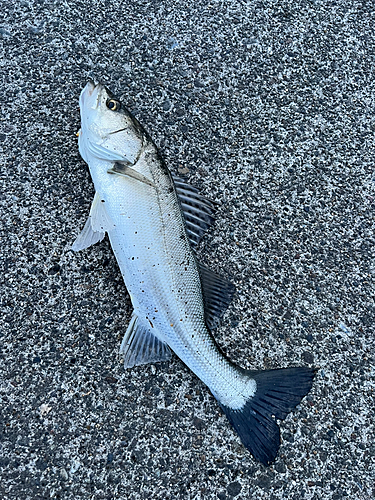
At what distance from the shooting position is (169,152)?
2.56 metres

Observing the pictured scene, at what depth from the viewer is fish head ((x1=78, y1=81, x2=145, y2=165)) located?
7.04ft

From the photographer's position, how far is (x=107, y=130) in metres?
2.16

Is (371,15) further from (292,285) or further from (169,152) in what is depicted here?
(292,285)

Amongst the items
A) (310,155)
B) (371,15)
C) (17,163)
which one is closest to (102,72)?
(17,163)

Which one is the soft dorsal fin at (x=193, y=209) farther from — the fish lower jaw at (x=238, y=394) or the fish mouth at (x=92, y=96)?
the fish lower jaw at (x=238, y=394)

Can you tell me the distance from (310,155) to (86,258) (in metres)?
1.45

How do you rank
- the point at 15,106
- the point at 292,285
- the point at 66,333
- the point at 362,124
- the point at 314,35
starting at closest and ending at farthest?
the point at 66,333 < the point at 292,285 < the point at 15,106 < the point at 362,124 < the point at 314,35

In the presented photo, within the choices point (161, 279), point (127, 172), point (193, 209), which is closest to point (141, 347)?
point (161, 279)

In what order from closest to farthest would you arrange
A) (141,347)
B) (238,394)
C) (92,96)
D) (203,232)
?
(238,394)
(141,347)
(92,96)
(203,232)

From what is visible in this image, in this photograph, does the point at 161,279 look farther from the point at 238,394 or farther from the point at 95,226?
the point at 238,394

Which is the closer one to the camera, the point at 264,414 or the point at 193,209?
the point at 264,414

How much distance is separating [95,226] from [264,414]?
1.18 meters

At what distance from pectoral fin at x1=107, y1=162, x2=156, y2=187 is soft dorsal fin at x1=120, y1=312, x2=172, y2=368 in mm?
655

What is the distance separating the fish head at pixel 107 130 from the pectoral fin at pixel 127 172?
0.03 meters
